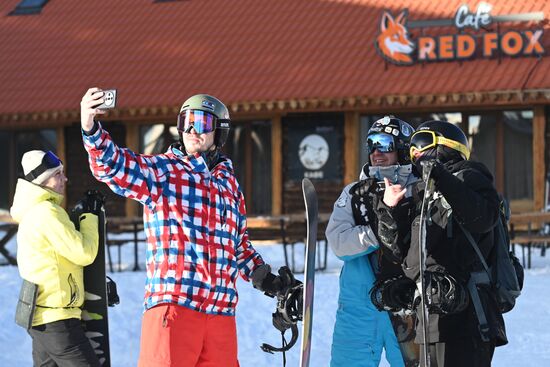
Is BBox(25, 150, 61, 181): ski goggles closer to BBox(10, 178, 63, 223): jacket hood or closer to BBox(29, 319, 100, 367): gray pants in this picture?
BBox(10, 178, 63, 223): jacket hood

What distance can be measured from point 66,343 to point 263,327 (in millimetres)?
4142

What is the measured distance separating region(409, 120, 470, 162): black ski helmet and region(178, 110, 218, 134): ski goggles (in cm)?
89

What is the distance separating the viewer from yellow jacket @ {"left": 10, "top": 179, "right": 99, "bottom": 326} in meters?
5.20

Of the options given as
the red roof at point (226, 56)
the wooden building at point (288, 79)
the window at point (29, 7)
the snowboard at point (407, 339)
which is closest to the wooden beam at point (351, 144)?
the wooden building at point (288, 79)

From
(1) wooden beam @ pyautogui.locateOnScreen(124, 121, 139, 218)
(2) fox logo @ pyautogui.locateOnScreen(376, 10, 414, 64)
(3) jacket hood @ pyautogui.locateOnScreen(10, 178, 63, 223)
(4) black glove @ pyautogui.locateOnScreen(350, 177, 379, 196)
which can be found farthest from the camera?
(1) wooden beam @ pyautogui.locateOnScreen(124, 121, 139, 218)

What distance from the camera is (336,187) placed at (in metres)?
16.5

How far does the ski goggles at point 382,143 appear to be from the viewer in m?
5.14

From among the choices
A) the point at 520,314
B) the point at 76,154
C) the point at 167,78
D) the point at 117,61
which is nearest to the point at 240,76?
the point at 167,78

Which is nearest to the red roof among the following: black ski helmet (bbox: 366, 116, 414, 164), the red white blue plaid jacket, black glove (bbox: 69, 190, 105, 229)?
black ski helmet (bbox: 366, 116, 414, 164)

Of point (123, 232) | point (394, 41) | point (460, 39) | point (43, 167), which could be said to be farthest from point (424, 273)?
point (123, 232)

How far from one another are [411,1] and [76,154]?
6289mm

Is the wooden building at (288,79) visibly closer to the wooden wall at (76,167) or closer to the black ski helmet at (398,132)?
the wooden wall at (76,167)

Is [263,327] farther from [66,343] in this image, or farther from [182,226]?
[182,226]

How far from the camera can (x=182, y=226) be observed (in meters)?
4.09
